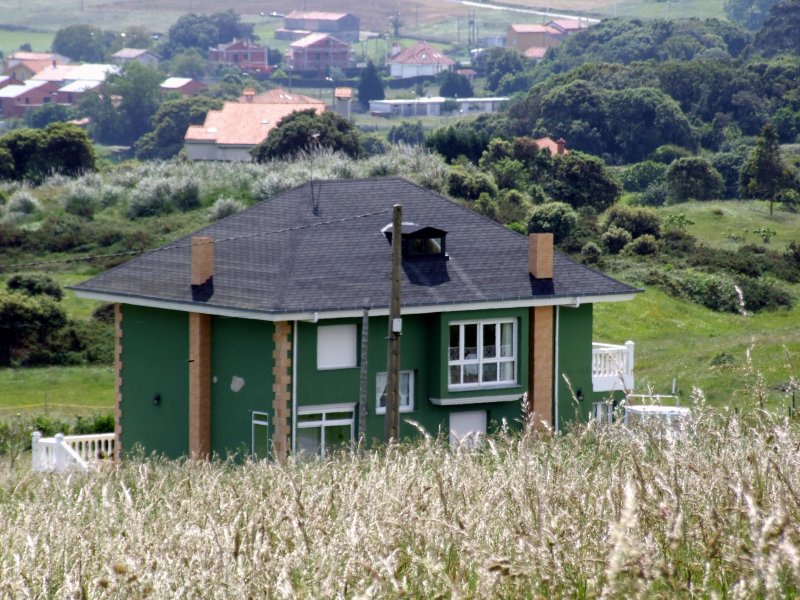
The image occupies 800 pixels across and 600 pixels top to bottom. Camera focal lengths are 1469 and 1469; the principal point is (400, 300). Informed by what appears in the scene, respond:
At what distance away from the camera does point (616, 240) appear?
6353 cm

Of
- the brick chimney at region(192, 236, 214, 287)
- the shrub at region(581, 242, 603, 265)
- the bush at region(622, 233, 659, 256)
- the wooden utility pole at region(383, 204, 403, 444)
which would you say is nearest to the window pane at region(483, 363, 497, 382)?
the brick chimney at region(192, 236, 214, 287)

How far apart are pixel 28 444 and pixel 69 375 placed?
11.3 m

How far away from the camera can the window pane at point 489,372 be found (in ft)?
104

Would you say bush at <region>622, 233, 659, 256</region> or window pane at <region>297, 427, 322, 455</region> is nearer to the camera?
window pane at <region>297, 427, 322, 455</region>

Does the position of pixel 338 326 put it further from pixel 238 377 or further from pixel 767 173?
pixel 767 173

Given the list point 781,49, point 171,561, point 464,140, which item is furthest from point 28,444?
point 781,49

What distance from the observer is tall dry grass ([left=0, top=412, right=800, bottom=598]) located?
526cm

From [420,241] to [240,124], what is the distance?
8677 centimetres

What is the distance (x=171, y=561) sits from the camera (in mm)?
6164

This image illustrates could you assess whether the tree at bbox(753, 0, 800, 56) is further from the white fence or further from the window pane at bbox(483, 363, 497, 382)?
the white fence

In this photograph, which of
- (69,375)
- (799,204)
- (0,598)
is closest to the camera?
(0,598)

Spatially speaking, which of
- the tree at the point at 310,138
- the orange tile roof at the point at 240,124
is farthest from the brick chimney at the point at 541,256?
the orange tile roof at the point at 240,124

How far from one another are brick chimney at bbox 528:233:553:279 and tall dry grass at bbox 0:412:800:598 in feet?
79.9

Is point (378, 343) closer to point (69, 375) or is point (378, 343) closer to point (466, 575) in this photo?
point (69, 375)
